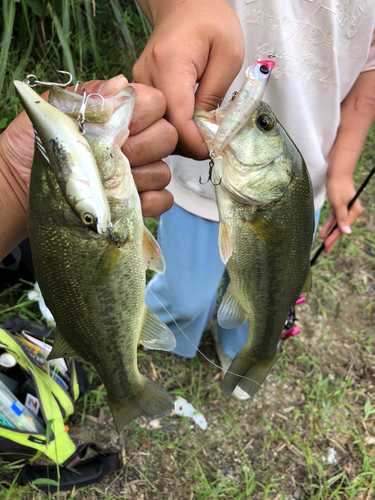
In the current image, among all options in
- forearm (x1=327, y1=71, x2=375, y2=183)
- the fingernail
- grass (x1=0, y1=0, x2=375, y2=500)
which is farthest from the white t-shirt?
grass (x1=0, y1=0, x2=375, y2=500)

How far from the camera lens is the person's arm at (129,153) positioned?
40.8 inches

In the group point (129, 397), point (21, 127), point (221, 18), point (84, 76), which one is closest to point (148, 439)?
point (129, 397)

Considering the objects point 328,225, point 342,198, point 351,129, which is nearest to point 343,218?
point 342,198

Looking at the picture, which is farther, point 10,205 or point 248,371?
point 248,371

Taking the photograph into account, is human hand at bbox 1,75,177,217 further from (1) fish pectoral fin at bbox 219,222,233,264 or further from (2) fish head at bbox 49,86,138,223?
(1) fish pectoral fin at bbox 219,222,233,264

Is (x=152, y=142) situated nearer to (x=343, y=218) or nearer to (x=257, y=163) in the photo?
(x=257, y=163)

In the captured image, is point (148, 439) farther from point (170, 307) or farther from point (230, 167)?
point (230, 167)

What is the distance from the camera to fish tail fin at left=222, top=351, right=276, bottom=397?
1.74 meters

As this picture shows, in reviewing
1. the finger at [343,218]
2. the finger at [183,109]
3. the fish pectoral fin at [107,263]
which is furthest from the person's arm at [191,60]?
the finger at [343,218]

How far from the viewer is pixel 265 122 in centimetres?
126

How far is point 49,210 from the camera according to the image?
0.96m

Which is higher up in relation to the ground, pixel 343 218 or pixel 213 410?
pixel 343 218

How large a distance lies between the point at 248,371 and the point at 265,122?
3.80ft

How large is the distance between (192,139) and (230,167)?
0.18 m
